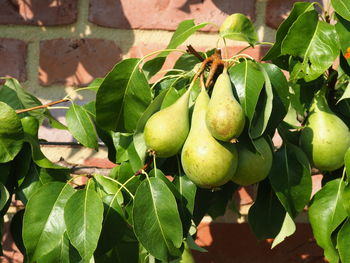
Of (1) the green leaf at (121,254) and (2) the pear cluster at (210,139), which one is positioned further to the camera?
(1) the green leaf at (121,254)

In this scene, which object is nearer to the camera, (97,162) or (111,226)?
(111,226)

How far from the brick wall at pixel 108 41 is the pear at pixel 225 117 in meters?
0.42

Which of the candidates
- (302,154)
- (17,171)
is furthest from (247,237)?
(17,171)

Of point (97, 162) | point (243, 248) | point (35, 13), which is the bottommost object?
point (243, 248)

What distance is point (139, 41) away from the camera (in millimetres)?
999

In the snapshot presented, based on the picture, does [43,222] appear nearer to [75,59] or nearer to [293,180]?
[293,180]

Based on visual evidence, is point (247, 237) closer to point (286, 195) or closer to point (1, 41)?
point (286, 195)

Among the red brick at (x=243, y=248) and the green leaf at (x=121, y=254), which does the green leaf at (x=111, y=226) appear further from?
the red brick at (x=243, y=248)

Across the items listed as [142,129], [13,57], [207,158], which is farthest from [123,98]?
[13,57]

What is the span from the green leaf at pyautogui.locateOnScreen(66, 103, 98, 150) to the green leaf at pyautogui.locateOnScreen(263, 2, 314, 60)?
0.76 ft

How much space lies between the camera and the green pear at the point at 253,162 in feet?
2.05

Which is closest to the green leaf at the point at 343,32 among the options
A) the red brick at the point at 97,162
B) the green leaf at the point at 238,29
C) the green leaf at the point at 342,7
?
the green leaf at the point at 342,7

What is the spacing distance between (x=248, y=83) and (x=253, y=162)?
3.2 inches

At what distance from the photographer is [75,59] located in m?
1.00
